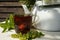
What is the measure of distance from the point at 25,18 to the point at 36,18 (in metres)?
0.07

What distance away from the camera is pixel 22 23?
2.17ft

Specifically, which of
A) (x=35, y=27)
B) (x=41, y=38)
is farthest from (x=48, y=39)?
(x=35, y=27)

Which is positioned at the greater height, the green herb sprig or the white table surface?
the green herb sprig

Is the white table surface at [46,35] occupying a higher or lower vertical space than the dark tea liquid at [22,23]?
lower

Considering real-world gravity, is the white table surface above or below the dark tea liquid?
below

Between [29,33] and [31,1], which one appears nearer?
[29,33]

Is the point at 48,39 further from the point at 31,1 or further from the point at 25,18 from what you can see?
the point at 31,1

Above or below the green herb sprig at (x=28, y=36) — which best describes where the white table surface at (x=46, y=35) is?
below

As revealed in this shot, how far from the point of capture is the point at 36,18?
722mm

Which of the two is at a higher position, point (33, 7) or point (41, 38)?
point (33, 7)

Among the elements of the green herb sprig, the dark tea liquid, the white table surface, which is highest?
the dark tea liquid

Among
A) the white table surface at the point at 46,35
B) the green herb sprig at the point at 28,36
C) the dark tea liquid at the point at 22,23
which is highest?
the dark tea liquid at the point at 22,23

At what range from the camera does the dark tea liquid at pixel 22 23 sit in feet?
2.17

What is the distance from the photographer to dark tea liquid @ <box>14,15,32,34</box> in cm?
66
